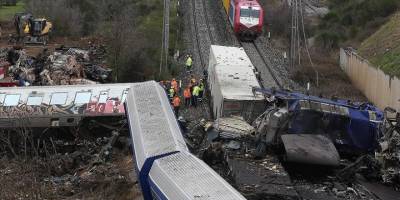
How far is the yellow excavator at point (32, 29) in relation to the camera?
130ft

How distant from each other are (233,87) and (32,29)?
2114 cm

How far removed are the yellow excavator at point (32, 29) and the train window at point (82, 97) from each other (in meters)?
18.1

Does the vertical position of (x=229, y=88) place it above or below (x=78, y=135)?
above

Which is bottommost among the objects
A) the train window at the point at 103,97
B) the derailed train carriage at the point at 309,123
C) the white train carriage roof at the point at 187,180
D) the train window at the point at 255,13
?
the train window at the point at 103,97

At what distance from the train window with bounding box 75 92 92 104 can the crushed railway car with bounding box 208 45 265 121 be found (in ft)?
15.4

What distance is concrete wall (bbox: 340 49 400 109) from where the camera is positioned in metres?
26.7

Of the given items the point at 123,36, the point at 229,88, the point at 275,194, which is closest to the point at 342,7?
the point at 123,36

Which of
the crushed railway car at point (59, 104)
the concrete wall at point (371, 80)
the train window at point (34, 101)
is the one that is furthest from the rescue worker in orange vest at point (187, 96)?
the concrete wall at point (371, 80)

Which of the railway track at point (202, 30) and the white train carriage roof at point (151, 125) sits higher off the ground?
the white train carriage roof at point (151, 125)

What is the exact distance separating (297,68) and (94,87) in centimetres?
1400

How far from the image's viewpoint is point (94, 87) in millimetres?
23062

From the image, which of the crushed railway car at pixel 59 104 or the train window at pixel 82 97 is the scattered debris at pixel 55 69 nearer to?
the crushed railway car at pixel 59 104

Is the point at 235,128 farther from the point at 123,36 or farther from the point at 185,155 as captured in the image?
the point at 123,36

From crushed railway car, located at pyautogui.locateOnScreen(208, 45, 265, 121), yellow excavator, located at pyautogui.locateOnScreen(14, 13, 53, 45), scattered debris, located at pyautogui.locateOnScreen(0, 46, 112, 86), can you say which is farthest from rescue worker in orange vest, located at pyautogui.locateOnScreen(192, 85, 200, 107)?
yellow excavator, located at pyautogui.locateOnScreen(14, 13, 53, 45)
